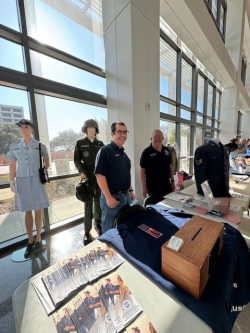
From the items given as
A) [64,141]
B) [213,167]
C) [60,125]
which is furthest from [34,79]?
[213,167]

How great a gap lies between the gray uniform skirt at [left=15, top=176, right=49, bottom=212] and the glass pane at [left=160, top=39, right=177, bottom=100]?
11.9 ft

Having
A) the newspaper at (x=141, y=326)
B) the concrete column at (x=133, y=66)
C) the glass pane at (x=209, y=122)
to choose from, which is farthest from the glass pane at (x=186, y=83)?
the newspaper at (x=141, y=326)

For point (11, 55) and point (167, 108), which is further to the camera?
point (167, 108)

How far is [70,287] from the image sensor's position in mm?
752

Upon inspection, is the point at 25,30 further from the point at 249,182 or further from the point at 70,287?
the point at 249,182

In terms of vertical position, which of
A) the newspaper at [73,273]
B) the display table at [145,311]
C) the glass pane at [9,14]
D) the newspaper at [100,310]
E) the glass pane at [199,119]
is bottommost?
the display table at [145,311]

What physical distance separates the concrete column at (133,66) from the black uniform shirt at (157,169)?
1.68 ft

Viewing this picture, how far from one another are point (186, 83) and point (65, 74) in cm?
433

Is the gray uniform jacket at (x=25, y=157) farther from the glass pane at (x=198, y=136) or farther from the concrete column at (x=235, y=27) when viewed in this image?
the concrete column at (x=235, y=27)

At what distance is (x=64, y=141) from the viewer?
291cm

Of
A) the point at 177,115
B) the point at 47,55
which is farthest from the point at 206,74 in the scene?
the point at 47,55

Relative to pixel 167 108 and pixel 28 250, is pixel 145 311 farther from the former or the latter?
pixel 167 108

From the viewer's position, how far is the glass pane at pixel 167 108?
14.0 feet

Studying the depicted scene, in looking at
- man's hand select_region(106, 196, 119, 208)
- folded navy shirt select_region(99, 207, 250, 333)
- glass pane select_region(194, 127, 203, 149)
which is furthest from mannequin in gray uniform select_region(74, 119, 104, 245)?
glass pane select_region(194, 127, 203, 149)
